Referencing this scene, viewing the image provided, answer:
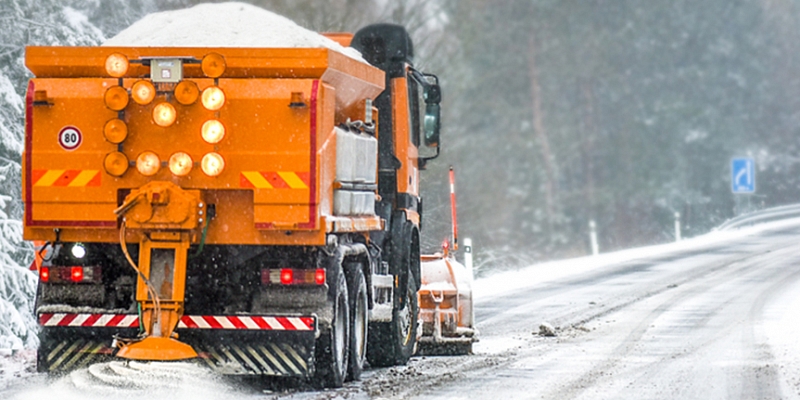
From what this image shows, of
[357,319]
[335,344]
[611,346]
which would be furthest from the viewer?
[611,346]

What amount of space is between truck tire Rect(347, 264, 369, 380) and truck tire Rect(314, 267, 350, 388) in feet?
0.51

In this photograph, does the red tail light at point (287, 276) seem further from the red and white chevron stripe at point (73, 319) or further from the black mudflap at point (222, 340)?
the red and white chevron stripe at point (73, 319)

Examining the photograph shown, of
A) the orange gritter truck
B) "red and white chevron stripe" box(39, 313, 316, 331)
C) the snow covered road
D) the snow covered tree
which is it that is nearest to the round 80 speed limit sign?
the orange gritter truck

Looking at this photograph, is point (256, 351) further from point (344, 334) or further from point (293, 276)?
point (344, 334)

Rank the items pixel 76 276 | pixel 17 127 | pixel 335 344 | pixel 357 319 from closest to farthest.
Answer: pixel 76 276 < pixel 335 344 < pixel 357 319 < pixel 17 127

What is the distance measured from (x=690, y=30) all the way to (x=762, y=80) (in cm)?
504

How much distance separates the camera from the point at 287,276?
29.4ft

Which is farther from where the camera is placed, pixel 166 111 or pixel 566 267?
pixel 566 267

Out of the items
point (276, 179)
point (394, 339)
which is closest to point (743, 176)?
point (394, 339)

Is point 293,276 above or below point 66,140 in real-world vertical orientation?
below

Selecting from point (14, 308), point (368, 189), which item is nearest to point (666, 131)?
point (14, 308)

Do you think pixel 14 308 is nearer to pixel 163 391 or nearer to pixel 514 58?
pixel 163 391

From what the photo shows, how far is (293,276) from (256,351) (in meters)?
0.55

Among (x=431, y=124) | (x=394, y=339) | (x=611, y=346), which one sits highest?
(x=431, y=124)
